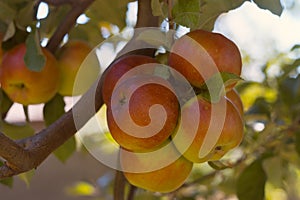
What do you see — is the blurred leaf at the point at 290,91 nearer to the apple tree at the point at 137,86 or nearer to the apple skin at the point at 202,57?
the apple tree at the point at 137,86

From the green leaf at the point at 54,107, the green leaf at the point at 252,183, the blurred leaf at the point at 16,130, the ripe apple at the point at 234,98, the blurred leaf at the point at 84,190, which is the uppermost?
the ripe apple at the point at 234,98

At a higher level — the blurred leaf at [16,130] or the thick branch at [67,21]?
the thick branch at [67,21]

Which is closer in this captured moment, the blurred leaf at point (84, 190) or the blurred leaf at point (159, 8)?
the blurred leaf at point (159, 8)

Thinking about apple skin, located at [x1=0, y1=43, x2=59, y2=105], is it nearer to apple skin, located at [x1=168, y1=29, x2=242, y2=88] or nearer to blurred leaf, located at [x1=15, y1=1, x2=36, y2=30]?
blurred leaf, located at [x1=15, y1=1, x2=36, y2=30]

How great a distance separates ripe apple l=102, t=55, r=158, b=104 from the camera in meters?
0.62

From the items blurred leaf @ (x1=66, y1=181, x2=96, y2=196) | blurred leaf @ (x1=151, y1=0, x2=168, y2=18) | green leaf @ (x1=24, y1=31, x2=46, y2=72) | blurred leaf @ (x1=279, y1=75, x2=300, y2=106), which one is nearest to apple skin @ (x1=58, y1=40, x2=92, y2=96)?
green leaf @ (x1=24, y1=31, x2=46, y2=72)

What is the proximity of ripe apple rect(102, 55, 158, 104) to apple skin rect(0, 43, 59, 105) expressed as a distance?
0.58 ft

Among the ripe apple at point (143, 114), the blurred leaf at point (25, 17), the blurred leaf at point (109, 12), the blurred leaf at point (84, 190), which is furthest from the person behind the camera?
the blurred leaf at point (84, 190)

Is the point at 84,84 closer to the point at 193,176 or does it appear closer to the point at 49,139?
the point at 49,139

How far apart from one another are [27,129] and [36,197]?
1532 millimetres

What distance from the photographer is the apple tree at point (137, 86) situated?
22.2 inches

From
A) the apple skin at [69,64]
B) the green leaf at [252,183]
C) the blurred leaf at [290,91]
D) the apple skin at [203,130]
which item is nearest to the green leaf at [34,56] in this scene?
the apple skin at [69,64]

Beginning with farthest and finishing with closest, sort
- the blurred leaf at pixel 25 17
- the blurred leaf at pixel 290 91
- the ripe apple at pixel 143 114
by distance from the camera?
1. the blurred leaf at pixel 290 91
2. the blurred leaf at pixel 25 17
3. the ripe apple at pixel 143 114

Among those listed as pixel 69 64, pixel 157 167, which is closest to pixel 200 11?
pixel 157 167
